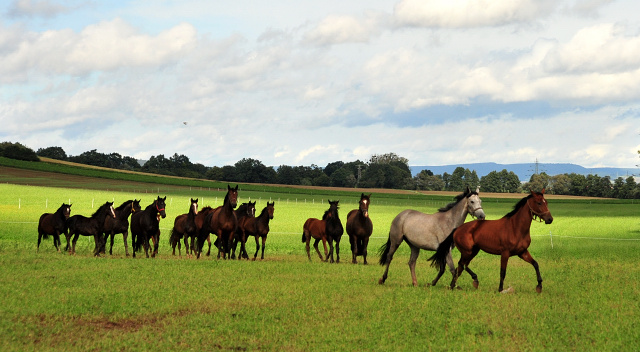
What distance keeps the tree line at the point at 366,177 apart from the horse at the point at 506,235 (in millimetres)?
127031

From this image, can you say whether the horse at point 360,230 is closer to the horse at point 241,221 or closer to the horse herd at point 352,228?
the horse herd at point 352,228

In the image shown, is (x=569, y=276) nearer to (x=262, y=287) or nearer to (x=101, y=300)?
(x=262, y=287)

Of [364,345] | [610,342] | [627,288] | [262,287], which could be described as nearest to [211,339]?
[364,345]

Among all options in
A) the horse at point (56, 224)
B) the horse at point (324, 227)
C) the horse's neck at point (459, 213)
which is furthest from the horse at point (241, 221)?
the horse's neck at point (459, 213)

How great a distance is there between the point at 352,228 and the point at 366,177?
474ft

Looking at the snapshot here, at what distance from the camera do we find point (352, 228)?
22172 mm

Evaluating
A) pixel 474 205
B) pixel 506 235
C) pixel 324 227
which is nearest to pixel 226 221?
pixel 324 227

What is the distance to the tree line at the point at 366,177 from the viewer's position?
144000 mm

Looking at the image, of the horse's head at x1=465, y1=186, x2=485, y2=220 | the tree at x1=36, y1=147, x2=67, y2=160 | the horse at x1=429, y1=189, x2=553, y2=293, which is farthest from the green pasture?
the tree at x1=36, y1=147, x2=67, y2=160

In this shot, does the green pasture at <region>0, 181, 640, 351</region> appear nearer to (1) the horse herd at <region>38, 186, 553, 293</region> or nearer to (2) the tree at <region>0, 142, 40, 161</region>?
(1) the horse herd at <region>38, 186, 553, 293</region>

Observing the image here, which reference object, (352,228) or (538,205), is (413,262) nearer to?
(538,205)

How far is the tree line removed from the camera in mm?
144000

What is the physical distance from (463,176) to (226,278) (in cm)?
18087

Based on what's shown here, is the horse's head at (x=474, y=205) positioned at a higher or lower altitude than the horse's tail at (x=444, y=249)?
higher
